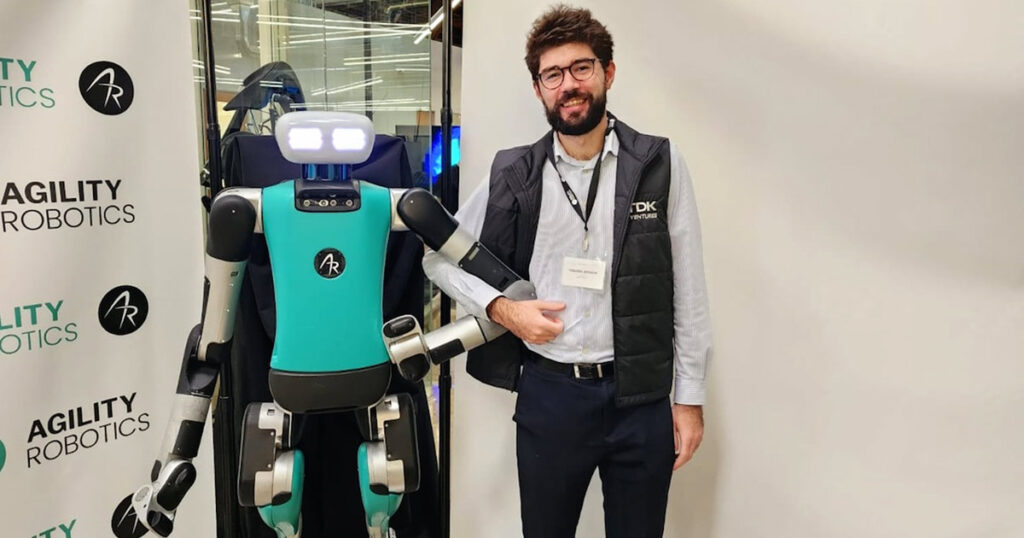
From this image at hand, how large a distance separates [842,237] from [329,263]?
1.23 metres

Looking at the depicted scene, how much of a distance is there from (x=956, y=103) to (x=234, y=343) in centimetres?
188

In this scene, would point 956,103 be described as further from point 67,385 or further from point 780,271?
point 67,385

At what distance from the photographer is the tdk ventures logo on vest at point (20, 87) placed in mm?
1366

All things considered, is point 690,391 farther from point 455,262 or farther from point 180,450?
point 180,450

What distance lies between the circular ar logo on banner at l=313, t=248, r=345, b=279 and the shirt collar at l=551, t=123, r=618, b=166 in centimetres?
54

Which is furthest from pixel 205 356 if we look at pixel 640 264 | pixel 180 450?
pixel 640 264

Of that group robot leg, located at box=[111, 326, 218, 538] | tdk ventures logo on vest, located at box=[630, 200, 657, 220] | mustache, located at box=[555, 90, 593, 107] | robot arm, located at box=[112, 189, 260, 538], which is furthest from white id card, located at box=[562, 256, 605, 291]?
robot leg, located at box=[111, 326, 218, 538]

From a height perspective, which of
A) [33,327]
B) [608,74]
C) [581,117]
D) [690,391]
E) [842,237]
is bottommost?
[690,391]

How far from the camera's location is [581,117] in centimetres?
136

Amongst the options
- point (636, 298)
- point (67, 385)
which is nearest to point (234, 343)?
point (67, 385)

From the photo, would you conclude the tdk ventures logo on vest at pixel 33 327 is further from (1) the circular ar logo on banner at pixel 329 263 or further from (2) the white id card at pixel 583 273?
(2) the white id card at pixel 583 273

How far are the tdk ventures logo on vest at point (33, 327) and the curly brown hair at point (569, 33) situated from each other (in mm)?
1266

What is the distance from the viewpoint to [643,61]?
68.9 inches

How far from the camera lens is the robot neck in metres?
1.42
